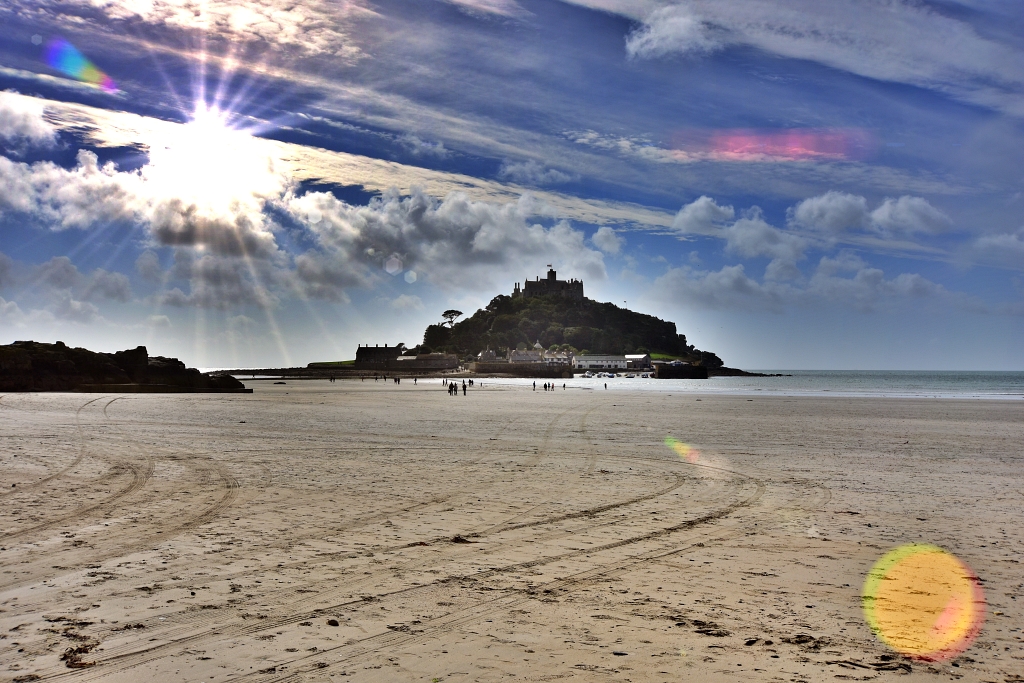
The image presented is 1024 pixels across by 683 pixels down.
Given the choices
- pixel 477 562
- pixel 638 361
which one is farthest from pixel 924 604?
pixel 638 361

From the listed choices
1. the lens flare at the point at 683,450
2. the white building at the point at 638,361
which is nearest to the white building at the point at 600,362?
the white building at the point at 638,361

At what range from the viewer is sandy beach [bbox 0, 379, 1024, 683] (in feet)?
16.9

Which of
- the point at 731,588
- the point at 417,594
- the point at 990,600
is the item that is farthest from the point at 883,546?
the point at 417,594

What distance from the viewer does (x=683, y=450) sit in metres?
19.5

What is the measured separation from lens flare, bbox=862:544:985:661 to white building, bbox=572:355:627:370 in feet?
598

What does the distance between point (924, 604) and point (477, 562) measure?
175 inches

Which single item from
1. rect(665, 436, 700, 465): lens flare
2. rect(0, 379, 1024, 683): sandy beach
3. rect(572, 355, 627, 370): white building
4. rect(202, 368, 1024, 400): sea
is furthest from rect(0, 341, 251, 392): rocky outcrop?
rect(572, 355, 627, 370): white building

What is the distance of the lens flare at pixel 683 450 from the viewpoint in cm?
1755

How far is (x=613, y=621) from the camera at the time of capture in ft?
19.5

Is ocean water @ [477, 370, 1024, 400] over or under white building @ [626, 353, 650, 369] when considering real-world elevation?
under

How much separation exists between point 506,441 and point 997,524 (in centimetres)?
1385

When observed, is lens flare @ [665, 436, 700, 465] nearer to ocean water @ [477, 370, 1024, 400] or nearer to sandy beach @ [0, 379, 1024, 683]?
sandy beach @ [0, 379, 1024, 683]

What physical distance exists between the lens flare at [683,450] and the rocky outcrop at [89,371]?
1895 inches

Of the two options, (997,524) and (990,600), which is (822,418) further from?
(990,600)
